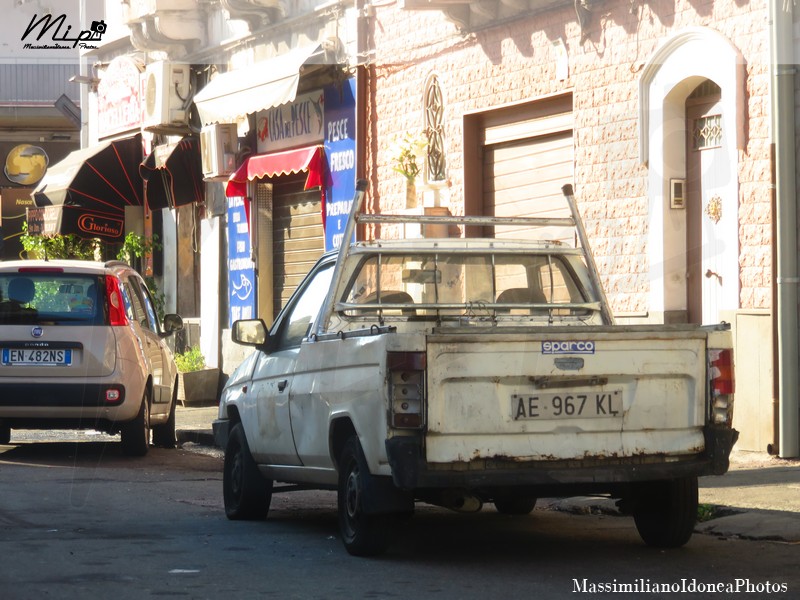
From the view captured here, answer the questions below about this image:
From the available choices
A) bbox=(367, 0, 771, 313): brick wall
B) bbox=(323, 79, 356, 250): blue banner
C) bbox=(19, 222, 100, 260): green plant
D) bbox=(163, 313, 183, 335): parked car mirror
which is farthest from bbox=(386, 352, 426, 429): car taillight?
bbox=(19, 222, 100, 260): green plant

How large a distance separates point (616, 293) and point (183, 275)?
12.2m

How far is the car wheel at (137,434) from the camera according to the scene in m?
14.1

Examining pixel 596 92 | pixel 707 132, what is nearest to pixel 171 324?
pixel 596 92

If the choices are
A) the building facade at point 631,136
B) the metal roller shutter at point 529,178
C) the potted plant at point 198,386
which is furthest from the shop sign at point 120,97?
the metal roller shutter at point 529,178

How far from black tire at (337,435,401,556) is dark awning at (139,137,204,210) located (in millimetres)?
16538

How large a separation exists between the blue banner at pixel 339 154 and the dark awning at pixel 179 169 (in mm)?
4405

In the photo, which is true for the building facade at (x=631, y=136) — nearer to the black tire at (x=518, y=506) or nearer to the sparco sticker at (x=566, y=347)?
the black tire at (x=518, y=506)

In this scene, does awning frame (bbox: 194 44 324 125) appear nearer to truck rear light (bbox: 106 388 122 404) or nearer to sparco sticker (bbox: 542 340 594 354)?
truck rear light (bbox: 106 388 122 404)

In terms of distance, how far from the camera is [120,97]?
2698cm

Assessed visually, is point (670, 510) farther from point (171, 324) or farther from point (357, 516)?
point (171, 324)

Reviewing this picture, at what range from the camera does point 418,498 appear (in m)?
7.75

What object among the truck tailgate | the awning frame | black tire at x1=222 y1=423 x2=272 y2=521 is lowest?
black tire at x1=222 y1=423 x2=272 y2=521

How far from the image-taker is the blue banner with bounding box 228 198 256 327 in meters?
22.6

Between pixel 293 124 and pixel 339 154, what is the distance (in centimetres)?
167
